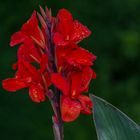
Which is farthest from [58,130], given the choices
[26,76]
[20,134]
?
[20,134]

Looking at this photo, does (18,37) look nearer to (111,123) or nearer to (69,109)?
(69,109)

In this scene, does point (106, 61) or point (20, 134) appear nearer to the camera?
point (20, 134)

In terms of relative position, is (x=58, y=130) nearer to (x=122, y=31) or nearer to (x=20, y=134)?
(x=20, y=134)

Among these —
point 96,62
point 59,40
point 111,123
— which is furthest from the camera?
point 96,62

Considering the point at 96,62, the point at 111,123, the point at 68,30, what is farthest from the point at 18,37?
the point at 96,62

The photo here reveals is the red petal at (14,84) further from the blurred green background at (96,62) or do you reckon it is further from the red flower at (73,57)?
the blurred green background at (96,62)

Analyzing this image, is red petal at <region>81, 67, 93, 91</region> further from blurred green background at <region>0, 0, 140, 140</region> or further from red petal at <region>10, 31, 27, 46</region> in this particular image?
blurred green background at <region>0, 0, 140, 140</region>
